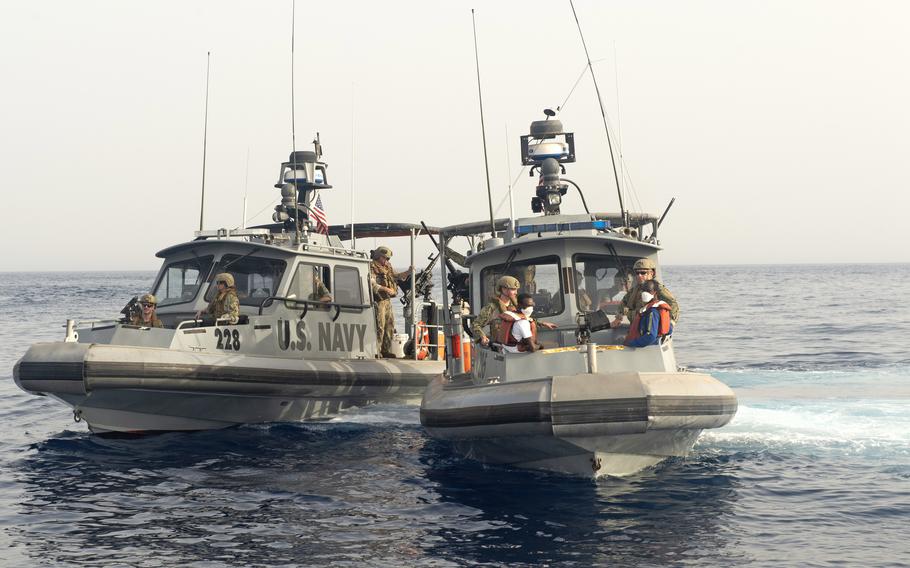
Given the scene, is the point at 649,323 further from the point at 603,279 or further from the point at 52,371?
the point at 52,371

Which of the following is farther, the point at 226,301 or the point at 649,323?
the point at 226,301

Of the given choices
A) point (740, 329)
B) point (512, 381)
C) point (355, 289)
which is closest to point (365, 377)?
point (355, 289)

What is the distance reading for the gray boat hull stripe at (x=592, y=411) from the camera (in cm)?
941

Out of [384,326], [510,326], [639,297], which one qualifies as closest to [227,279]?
[384,326]

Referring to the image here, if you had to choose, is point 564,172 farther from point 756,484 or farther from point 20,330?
point 20,330

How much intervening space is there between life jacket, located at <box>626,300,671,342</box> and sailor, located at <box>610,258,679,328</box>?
0.14m

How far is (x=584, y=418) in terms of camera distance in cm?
942

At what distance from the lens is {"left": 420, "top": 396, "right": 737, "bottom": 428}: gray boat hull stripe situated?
30.9 feet

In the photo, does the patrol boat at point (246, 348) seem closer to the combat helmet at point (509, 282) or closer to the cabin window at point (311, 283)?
the cabin window at point (311, 283)

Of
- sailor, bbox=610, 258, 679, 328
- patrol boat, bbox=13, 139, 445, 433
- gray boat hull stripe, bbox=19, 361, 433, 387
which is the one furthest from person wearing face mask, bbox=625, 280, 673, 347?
patrol boat, bbox=13, 139, 445, 433

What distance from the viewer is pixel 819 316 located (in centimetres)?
4234

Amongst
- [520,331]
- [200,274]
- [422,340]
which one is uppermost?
[200,274]

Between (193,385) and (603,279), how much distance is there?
213 inches

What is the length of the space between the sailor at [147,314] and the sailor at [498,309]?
490 cm
